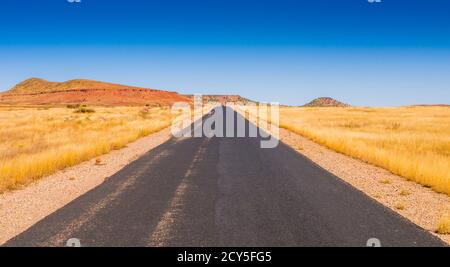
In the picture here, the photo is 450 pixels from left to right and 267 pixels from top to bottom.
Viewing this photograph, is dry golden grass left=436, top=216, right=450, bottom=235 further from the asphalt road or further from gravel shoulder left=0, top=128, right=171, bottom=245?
gravel shoulder left=0, top=128, right=171, bottom=245

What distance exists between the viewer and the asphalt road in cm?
584

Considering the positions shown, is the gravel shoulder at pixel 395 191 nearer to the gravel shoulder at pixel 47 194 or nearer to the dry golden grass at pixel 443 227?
the dry golden grass at pixel 443 227

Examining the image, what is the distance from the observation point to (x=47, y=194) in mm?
9023

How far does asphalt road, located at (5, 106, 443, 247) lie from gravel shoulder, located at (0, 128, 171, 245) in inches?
12.3

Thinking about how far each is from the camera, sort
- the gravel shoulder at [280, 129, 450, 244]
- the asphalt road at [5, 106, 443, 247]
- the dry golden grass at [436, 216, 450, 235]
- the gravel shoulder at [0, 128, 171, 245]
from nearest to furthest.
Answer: the asphalt road at [5, 106, 443, 247], the dry golden grass at [436, 216, 450, 235], the gravel shoulder at [0, 128, 171, 245], the gravel shoulder at [280, 129, 450, 244]

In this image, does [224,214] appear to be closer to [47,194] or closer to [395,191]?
[47,194]

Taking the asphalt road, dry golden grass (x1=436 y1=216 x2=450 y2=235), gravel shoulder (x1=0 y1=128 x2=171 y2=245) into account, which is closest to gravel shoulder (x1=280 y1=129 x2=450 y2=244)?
dry golden grass (x1=436 y1=216 x2=450 y2=235)

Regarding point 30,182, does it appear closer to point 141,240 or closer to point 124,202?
point 124,202

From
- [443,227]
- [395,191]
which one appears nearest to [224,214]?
[443,227]

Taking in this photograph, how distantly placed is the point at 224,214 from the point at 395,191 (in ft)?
15.7

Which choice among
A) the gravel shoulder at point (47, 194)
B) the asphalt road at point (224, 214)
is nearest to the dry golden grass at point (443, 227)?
the asphalt road at point (224, 214)

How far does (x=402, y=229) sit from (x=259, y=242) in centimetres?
250
